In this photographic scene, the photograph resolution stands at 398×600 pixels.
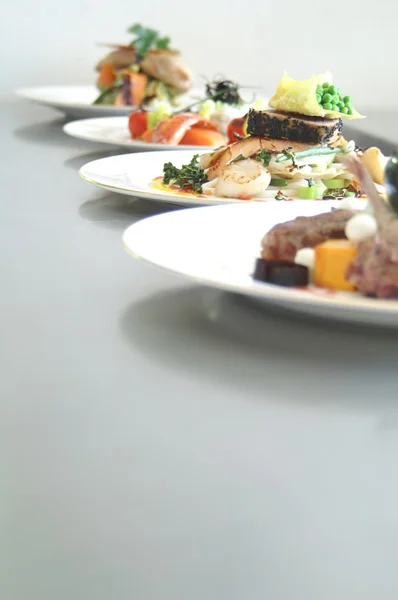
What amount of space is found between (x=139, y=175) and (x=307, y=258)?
0.77 meters

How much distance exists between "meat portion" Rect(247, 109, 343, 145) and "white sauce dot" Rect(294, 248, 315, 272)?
0.69 metres

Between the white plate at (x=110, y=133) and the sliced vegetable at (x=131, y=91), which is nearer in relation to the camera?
the white plate at (x=110, y=133)

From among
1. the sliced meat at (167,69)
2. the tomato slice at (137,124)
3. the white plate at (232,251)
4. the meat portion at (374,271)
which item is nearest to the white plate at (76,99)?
the sliced meat at (167,69)

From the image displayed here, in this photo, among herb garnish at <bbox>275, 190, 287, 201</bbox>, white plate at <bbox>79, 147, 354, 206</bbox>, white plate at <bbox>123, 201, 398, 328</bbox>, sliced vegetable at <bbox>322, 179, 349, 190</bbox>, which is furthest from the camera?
sliced vegetable at <bbox>322, 179, 349, 190</bbox>

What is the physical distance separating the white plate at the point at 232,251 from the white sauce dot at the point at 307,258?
0.03 meters

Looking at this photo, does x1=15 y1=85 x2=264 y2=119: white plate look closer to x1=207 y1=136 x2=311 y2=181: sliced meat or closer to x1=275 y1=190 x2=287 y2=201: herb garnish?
x1=207 y1=136 x2=311 y2=181: sliced meat

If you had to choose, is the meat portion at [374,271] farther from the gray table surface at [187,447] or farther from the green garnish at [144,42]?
the green garnish at [144,42]

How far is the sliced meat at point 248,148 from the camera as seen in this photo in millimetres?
1535

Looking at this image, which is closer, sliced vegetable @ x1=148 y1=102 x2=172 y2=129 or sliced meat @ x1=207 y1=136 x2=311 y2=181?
sliced meat @ x1=207 y1=136 x2=311 y2=181

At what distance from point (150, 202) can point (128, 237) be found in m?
0.61

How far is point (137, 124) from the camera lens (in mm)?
2256

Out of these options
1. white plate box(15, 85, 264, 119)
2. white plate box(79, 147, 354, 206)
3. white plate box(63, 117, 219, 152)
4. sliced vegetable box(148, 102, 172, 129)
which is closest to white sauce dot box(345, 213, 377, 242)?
white plate box(79, 147, 354, 206)

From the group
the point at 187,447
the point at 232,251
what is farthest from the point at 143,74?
the point at 187,447

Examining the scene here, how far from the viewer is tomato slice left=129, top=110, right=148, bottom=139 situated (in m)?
2.25
